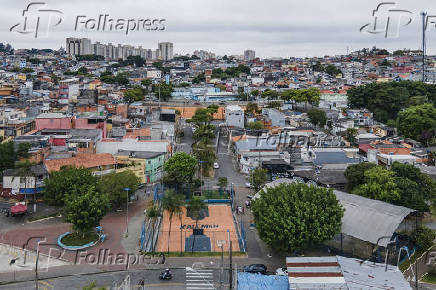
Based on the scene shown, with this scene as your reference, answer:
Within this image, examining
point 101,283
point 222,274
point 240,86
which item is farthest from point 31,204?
point 240,86

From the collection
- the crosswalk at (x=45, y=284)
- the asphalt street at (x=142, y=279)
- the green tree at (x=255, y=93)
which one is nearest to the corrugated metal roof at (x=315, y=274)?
the asphalt street at (x=142, y=279)

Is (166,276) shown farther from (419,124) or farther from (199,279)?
(419,124)

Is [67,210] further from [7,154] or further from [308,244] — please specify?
[308,244]

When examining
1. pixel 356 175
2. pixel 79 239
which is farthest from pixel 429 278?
pixel 79 239

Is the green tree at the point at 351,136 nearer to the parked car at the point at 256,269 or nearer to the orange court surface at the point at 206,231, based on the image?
the orange court surface at the point at 206,231

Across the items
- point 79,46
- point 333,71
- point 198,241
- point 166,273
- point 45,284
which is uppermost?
point 79,46

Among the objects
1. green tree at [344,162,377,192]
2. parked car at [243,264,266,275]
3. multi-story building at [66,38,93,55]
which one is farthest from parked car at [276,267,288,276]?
multi-story building at [66,38,93,55]
